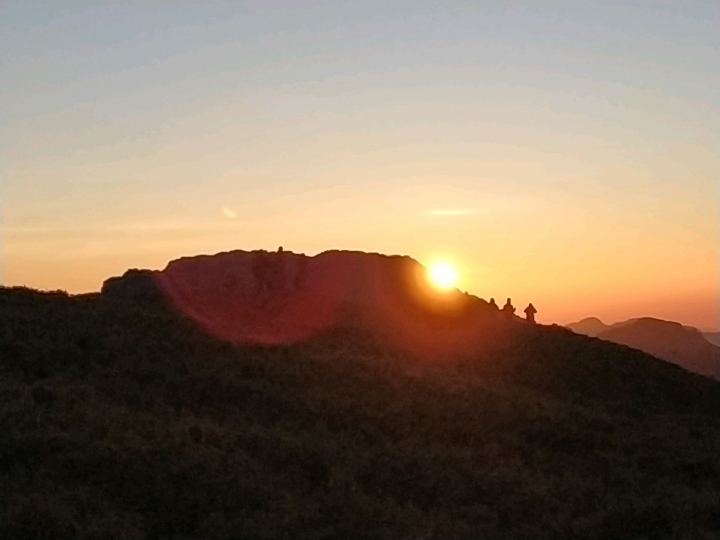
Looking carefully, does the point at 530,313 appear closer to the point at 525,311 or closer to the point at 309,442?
the point at 525,311

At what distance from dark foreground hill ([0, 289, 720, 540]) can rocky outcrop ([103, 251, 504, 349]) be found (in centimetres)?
653

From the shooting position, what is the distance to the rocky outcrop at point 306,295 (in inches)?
1678

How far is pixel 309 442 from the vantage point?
20453 mm

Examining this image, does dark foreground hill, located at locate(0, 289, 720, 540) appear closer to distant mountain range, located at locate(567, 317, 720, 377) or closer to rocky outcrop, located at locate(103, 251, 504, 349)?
rocky outcrop, located at locate(103, 251, 504, 349)

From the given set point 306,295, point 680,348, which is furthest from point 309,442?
point 680,348

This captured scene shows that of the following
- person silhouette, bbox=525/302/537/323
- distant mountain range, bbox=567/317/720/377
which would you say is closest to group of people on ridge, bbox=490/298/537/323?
person silhouette, bbox=525/302/537/323

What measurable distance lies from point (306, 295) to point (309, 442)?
30.5m

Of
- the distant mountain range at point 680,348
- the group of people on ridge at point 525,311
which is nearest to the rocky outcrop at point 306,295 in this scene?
the group of people on ridge at point 525,311

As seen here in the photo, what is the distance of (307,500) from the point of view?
16.4m

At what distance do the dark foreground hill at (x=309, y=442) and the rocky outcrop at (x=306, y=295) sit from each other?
21.4 ft

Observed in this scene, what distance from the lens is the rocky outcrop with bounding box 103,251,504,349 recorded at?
4262 cm

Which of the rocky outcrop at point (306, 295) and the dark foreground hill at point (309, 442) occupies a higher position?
the rocky outcrop at point (306, 295)

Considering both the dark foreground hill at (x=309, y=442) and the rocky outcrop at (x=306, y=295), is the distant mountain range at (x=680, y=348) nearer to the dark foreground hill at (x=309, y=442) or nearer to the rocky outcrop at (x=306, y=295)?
the rocky outcrop at (x=306, y=295)

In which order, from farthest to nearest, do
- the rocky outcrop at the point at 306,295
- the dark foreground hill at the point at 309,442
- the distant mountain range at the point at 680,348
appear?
the distant mountain range at the point at 680,348, the rocky outcrop at the point at 306,295, the dark foreground hill at the point at 309,442
